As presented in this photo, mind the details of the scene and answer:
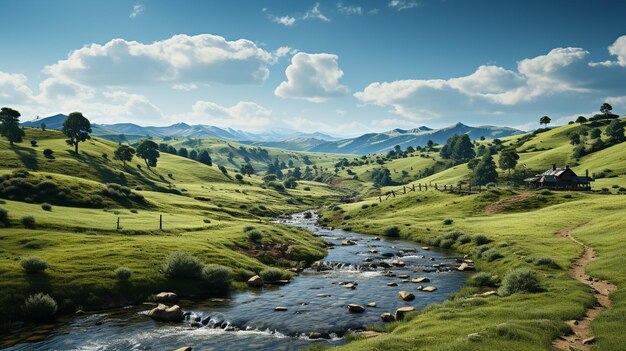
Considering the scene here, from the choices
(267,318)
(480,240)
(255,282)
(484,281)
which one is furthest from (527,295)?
(480,240)

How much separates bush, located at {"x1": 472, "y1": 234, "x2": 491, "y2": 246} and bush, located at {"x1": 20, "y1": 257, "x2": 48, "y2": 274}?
67.4 metres

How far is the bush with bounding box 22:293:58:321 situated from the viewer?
35.8 meters

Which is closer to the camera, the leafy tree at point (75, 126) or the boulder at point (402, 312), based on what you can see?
the boulder at point (402, 312)

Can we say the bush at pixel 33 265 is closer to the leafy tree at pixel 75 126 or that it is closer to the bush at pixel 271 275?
the bush at pixel 271 275

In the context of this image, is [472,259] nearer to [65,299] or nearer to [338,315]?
[338,315]

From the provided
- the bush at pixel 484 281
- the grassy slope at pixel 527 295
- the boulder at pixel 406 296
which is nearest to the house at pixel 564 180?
the grassy slope at pixel 527 295

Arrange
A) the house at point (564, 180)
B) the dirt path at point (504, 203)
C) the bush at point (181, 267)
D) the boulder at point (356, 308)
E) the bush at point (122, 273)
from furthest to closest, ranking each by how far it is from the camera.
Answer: the house at point (564, 180) < the dirt path at point (504, 203) < the bush at point (181, 267) < the bush at point (122, 273) < the boulder at point (356, 308)

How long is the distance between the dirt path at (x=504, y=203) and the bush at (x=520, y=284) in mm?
74441

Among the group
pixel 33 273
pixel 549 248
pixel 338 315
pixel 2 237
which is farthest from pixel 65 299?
pixel 549 248

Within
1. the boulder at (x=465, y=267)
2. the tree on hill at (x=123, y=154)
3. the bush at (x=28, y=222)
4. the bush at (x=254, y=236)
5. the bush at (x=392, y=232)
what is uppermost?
the tree on hill at (x=123, y=154)

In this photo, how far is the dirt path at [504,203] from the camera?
355 feet

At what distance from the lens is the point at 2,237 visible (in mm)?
50125

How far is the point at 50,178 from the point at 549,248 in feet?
367

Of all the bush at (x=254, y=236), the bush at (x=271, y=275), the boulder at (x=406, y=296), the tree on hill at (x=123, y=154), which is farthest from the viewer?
the tree on hill at (x=123, y=154)
